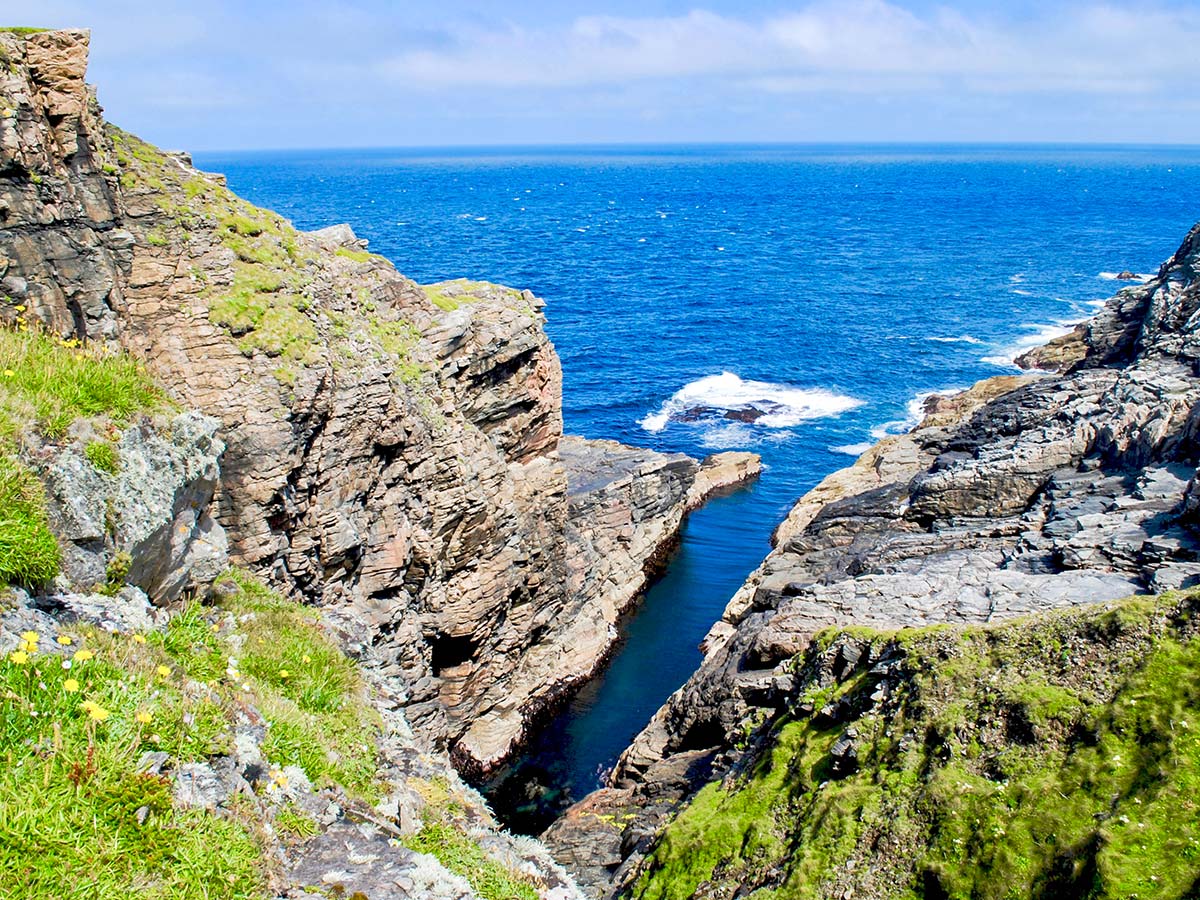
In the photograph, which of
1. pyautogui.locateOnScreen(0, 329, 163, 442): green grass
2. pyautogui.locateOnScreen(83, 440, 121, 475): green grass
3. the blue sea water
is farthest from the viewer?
the blue sea water

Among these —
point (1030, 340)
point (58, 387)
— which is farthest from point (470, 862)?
point (1030, 340)

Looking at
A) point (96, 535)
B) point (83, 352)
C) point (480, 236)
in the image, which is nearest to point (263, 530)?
point (83, 352)

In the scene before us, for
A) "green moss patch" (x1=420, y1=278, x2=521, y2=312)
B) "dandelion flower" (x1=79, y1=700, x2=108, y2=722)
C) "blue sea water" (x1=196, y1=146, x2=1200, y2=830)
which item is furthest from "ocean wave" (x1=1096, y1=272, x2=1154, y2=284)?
"dandelion flower" (x1=79, y1=700, x2=108, y2=722)

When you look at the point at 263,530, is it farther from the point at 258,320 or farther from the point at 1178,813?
the point at 1178,813

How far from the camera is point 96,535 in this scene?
13.2 m

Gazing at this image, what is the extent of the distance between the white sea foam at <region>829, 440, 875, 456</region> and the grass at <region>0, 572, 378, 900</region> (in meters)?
65.2

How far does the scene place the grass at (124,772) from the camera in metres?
8.60

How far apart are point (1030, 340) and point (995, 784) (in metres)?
95.8

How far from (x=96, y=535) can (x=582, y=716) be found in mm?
33072

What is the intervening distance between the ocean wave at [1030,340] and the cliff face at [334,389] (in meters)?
65.9

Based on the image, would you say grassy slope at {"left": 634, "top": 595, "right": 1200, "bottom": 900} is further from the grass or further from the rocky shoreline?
the grass

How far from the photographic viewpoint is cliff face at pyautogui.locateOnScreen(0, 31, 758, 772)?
22984 mm

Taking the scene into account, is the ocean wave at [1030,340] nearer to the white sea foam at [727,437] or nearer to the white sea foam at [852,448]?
the white sea foam at [852,448]

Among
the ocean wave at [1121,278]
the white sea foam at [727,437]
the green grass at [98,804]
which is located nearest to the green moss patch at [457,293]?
the green grass at [98,804]
